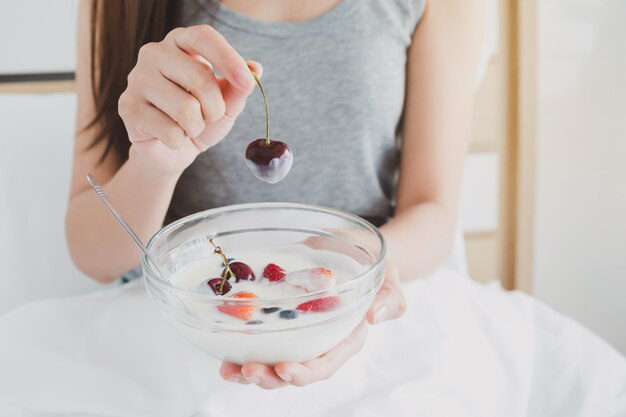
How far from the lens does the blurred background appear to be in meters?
1.42

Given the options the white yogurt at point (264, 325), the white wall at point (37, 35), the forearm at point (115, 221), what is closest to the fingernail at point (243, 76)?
the white yogurt at point (264, 325)

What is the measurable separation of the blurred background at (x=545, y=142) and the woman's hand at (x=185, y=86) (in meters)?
0.89

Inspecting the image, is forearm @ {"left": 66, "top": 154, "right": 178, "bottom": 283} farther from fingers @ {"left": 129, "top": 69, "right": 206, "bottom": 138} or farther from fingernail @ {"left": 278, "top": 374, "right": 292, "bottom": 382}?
fingernail @ {"left": 278, "top": 374, "right": 292, "bottom": 382}

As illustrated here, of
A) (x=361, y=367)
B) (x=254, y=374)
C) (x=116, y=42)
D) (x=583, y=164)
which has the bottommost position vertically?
(x=583, y=164)

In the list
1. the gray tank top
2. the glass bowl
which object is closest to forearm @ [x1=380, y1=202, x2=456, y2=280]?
the gray tank top

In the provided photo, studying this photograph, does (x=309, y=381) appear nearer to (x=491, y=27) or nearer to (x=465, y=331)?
(x=465, y=331)

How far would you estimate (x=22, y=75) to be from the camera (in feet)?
4.62

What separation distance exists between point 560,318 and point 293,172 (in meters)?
0.42

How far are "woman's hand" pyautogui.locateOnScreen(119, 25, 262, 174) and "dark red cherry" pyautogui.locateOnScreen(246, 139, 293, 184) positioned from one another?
1.7 inches

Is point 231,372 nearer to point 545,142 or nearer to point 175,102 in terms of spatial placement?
point 175,102

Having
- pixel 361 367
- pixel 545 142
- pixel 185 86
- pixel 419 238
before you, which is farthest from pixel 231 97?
pixel 545 142

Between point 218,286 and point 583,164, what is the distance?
1.32m

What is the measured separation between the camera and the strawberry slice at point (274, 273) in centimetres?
58

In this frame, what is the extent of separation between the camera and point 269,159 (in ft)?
1.78
